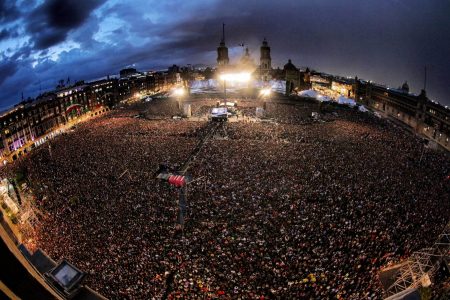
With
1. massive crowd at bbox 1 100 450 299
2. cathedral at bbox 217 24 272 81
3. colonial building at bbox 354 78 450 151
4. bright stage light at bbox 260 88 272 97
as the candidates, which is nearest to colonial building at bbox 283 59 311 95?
cathedral at bbox 217 24 272 81

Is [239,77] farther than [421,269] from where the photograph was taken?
Yes

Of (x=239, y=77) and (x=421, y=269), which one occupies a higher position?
(x=239, y=77)

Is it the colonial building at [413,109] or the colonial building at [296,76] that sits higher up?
the colonial building at [296,76]

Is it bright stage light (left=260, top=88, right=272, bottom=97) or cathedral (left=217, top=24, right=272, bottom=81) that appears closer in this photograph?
bright stage light (left=260, top=88, right=272, bottom=97)

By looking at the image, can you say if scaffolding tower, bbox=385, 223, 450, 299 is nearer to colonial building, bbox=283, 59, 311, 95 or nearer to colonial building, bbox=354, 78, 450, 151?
colonial building, bbox=354, 78, 450, 151

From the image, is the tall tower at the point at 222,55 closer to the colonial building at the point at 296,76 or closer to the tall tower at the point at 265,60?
the tall tower at the point at 265,60

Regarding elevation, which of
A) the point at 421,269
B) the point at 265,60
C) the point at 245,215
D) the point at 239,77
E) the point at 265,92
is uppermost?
the point at 265,60

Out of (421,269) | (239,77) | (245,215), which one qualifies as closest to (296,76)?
(239,77)

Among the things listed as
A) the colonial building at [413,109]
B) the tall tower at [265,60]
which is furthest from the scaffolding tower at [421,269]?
the tall tower at [265,60]

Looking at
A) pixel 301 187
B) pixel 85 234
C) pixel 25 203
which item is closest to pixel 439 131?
pixel 301 187

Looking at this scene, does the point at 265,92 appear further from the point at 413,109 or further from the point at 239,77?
the point at 413,109
